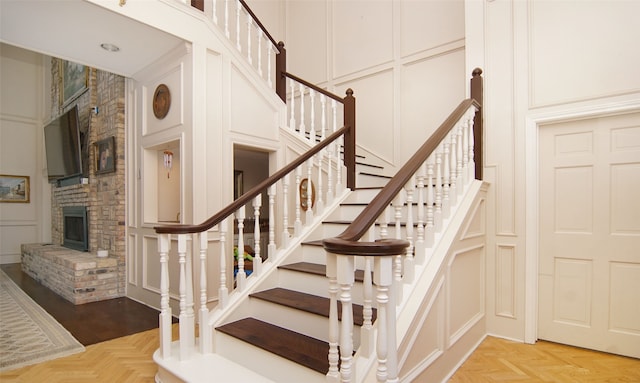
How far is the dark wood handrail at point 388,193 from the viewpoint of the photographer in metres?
1.47

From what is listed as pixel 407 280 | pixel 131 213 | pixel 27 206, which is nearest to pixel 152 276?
pixel 131 213

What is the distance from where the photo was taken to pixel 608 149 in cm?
269

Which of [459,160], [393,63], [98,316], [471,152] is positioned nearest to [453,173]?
[459,160]

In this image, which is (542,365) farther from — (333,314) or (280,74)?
(280,74)

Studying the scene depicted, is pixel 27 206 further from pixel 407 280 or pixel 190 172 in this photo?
pixel 407 280

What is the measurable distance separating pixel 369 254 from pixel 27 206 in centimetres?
898

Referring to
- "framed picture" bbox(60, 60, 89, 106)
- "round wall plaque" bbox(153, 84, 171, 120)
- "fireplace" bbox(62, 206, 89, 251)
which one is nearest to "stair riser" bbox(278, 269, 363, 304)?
"round wall plaque" bbox(153, 84, 171, 120)

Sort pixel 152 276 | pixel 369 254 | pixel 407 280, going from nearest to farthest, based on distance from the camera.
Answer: pixel 369 254 < pixel 407 280 < pixel 152 276

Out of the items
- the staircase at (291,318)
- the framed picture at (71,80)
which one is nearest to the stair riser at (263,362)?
the staircase at (291,318)

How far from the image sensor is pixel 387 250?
51.4 inches

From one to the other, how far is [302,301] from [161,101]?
115 inches

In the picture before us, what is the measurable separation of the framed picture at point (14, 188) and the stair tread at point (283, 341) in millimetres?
7686

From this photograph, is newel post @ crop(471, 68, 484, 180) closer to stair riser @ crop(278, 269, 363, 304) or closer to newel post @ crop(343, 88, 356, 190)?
newel post @ crop(343, 88, 356, 190)

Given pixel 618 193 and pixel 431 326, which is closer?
pixel 431 326
